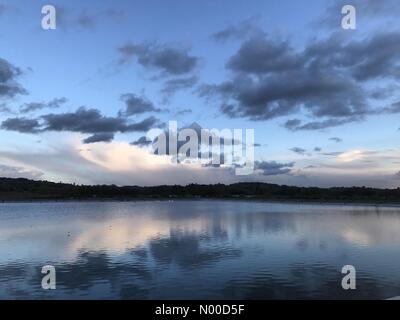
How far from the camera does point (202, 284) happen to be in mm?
28203

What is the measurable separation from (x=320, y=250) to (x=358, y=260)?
6483 millimetres

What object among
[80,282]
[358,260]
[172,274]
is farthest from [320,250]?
[80,282]

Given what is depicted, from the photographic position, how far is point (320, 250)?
149 feet

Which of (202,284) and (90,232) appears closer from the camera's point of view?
(202,284)
